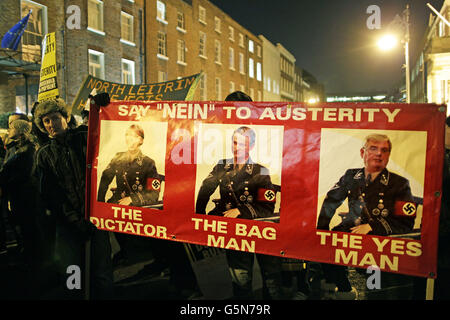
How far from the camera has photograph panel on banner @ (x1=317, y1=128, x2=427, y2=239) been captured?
8.41 feet

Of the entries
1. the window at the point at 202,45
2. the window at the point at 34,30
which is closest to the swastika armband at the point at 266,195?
the window at the point at 34,30

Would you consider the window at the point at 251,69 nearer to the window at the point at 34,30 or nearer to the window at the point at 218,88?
the window at the point at 218,88

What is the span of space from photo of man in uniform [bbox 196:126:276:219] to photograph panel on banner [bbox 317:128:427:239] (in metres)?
0.44

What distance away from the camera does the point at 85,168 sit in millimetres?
3664

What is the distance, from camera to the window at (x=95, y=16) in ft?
57.9

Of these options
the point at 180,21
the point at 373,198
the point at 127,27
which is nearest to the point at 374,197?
the point at 373,198

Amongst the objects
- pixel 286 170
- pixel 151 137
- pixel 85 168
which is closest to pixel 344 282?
pixel 286 170

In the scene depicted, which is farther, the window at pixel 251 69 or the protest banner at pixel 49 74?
the window at pixel 251 69

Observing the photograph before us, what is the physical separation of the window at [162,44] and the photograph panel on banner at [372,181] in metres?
22.9

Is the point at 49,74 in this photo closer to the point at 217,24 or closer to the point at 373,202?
the point at 373,202

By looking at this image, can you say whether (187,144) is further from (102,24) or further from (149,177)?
(102,24)

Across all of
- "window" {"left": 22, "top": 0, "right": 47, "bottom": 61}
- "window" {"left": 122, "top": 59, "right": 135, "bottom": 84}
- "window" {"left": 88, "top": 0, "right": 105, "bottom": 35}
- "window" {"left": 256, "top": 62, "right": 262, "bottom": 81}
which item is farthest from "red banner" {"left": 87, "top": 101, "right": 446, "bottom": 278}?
"window" {"left": 256, "top": 62, "right": 262, "bottom": 81}

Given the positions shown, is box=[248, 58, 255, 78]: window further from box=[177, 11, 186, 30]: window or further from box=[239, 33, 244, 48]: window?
box=[177, 11, 186, 30]: window

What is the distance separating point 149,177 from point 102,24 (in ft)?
57.6
